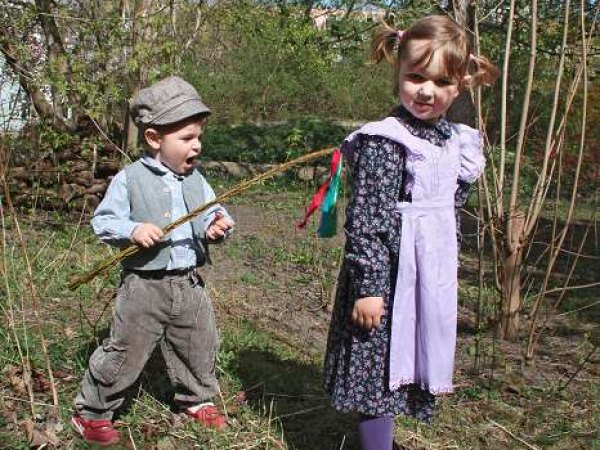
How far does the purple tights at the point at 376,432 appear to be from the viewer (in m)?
2.54

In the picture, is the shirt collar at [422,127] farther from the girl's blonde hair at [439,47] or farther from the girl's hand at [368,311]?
the girl's hand at [368,311]

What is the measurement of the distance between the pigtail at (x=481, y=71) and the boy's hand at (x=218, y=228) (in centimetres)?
91

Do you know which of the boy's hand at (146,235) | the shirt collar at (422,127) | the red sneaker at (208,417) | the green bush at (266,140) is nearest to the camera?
the shirt collar at (422,127)

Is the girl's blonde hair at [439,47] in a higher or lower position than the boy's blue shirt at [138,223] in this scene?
higher

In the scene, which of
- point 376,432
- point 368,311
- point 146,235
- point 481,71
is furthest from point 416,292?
point 146,235

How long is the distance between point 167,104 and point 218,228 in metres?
0.44

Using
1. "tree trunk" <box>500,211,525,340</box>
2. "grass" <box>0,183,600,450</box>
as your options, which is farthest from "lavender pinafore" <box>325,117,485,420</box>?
"tree trunk" <box>500,211,525,340</box>

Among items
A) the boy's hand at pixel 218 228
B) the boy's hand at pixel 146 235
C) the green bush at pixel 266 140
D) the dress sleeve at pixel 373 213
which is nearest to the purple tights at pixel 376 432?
the dress sleeve at pixel 373 213

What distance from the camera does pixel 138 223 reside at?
258 cm

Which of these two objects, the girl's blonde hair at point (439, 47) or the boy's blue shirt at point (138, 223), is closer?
the girl's blonde hair at point (439, 47)

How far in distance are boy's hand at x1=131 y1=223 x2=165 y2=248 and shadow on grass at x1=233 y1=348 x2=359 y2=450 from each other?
0.82 meters

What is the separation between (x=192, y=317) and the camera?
9.23ft

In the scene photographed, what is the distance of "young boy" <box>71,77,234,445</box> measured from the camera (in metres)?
2.63

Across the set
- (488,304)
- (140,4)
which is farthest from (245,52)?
(488,304)
